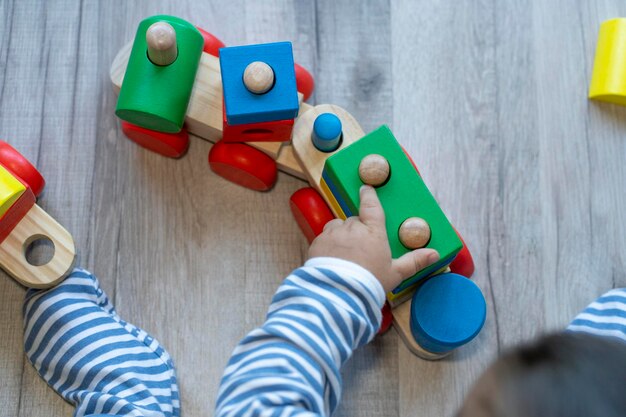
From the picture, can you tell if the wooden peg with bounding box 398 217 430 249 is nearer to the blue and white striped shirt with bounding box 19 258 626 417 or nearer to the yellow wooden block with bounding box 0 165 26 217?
the blue and white striped shirt with bounding box 19 258 626 417

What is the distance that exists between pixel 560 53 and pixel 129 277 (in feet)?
2.04

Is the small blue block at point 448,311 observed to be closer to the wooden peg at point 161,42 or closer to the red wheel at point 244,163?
the red wheel at point 244,163

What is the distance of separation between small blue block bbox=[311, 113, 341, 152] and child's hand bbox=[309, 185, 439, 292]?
0.25 feet

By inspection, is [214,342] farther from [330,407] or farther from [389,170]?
[389,170]

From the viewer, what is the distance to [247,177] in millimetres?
803

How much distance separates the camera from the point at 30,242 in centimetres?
77

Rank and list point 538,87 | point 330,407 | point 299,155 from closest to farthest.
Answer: point 330,407, point 299,155, point 538,87

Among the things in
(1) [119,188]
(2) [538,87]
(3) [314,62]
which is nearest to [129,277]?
(1) [119,188]

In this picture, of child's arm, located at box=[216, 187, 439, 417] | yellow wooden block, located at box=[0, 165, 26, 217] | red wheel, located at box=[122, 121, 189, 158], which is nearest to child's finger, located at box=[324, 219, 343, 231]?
child's arm, located at box=[216, 187, 439, 417]

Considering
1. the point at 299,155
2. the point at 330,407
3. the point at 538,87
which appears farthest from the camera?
the point at 538,87

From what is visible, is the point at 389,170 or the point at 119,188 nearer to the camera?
the point at 389,170

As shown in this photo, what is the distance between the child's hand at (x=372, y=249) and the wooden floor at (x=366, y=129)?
123 millimetres

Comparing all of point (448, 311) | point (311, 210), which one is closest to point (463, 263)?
point (448, 311)

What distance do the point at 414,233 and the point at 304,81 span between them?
240mm
